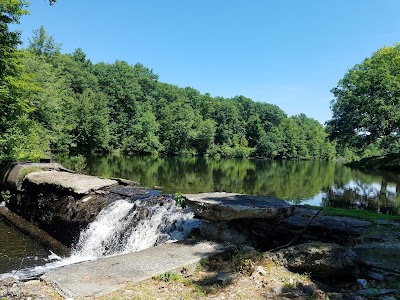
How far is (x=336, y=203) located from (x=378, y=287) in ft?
46.5

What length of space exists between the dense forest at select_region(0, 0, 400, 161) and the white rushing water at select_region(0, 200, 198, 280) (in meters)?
9.12

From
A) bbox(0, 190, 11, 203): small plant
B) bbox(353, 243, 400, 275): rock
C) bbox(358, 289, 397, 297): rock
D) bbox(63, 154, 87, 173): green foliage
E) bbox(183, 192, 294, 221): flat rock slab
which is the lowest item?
bbox(0, 190, 11, 203): small plant

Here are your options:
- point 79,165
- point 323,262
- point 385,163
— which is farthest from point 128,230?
point 385,163

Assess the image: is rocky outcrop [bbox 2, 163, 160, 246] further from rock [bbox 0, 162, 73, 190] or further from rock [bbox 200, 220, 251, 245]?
→ rock [bbox 200, 220, 251, 245]

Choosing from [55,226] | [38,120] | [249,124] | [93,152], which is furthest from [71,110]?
[249,124]

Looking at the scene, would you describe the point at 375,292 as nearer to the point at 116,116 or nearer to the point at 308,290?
the point at 308,290

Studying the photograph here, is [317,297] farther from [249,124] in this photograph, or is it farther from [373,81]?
[249,124]

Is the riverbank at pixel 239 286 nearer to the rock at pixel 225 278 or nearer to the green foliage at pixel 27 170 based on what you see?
the rock at pixel 225 278

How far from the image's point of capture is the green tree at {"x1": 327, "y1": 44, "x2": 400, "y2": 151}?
39.1 meters

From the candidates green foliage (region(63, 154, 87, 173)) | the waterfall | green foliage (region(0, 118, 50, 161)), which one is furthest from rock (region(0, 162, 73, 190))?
green foliage (region(63, 154, 87, 173))

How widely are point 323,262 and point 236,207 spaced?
2.15 m

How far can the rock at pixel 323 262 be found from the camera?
5.22 m

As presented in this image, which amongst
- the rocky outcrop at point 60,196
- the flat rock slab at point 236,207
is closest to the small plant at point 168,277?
the flat rock slab at point 236,207

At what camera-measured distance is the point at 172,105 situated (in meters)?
85.2
